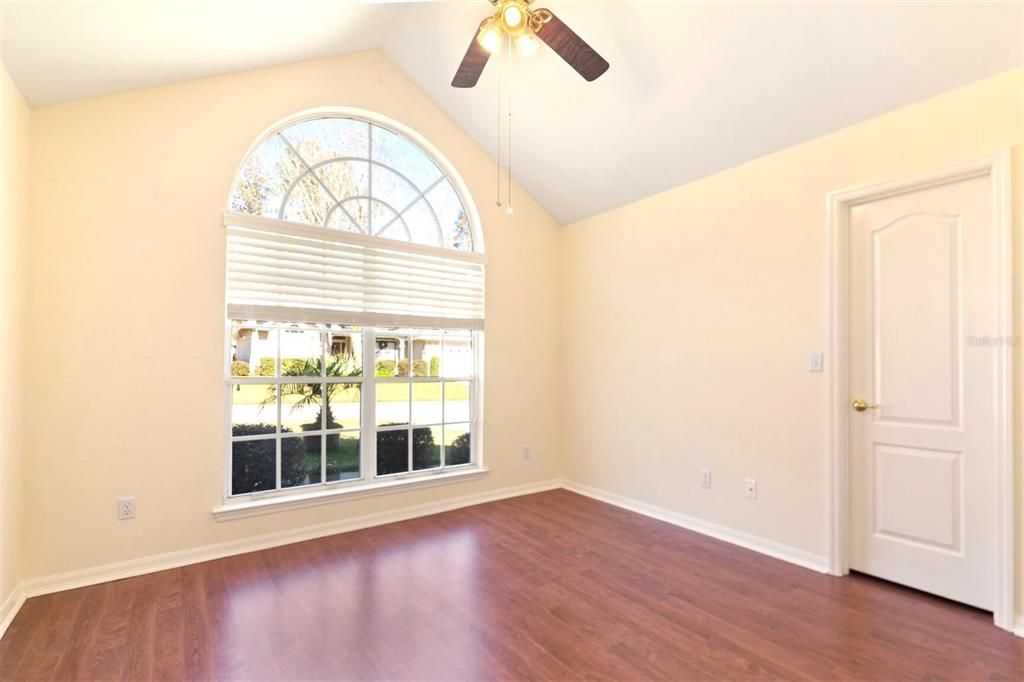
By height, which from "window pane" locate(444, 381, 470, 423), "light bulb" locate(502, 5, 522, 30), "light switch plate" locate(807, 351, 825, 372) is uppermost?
"light bulb" locate(502, 5, 522, 30)

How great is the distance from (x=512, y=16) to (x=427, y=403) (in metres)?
2.81

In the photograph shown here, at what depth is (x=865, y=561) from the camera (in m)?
2.76

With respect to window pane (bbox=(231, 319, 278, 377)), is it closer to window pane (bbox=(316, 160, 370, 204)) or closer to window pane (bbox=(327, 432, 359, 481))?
window pane (bbox=(327, 432, 359, 481))

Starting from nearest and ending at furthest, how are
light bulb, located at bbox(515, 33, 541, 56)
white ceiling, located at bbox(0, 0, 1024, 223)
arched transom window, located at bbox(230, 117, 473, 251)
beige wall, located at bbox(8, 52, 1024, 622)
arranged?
white ceiling, located at bbox(0, 0, 1024, 223) → light bulb, located at bbox(515, 33, 541, 56) → beige wall, located at bbox(8, 52, 1024, 622) → arched transom window, located at bbox(230, 117, 473, 251)

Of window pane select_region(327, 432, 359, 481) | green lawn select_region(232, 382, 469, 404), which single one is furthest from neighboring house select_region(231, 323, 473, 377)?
window pane select_region(327, 432, 359, 481)

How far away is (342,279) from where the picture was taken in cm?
355

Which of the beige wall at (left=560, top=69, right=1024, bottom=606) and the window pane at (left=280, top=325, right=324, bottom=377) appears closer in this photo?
the beige wall at (left=560, top=69, right=1024, bottom=606)

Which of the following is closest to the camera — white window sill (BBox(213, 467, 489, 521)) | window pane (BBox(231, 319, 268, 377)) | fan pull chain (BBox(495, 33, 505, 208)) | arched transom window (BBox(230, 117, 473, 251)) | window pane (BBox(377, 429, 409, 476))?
Answer: white window sill (BBox(213, 467, 489, 521))

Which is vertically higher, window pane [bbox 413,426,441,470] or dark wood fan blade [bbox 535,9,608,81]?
dark wood fan blade [bbox 535,9,608,81]

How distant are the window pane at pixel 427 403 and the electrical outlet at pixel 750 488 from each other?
2.35m

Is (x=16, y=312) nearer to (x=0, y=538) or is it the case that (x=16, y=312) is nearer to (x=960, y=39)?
(x=0, y=538)

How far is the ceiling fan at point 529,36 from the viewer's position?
2258mm

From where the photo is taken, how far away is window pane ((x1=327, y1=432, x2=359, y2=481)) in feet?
11.8

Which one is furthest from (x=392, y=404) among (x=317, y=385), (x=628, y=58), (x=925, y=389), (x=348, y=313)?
(x=925, y=389)
